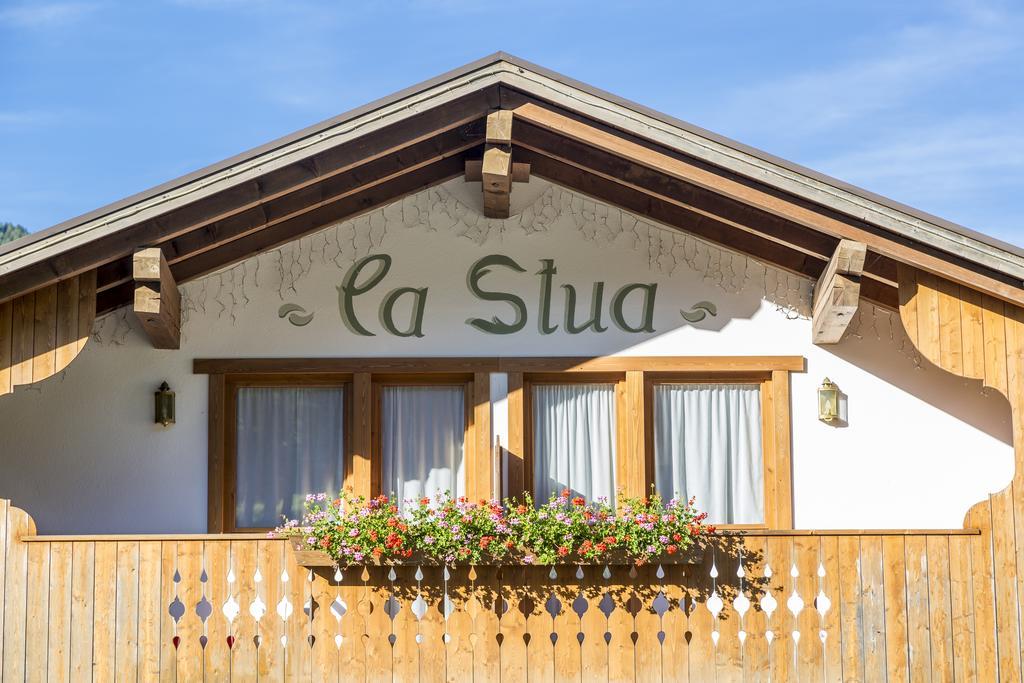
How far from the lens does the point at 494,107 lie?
8.12 metres

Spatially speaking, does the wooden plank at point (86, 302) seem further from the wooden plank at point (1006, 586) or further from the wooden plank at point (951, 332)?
the wooden plank at point (1006, 586)

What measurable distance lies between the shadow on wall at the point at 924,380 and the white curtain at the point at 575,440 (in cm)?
187

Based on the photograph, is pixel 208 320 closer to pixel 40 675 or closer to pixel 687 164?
pixel 40 675

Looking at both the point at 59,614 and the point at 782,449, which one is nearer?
the point at 59,614

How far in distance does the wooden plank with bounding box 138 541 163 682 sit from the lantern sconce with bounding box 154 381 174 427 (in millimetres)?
1508

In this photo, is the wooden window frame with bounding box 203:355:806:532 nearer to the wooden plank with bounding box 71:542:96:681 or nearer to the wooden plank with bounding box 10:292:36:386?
the wooden plank with bounding box 71:542:96:681

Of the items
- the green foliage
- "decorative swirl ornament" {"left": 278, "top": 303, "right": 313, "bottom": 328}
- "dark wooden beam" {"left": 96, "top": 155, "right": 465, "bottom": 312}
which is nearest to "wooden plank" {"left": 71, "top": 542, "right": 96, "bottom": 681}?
"dark wooden beam" {"left": 96, "top": 155, "right": 465, "bottom": 312}

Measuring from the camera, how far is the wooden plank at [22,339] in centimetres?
790

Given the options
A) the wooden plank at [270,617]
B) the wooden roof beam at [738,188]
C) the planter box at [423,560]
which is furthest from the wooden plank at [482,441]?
the wooden roof beam at [738,188]

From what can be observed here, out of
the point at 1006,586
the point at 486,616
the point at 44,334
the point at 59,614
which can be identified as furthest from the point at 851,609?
the point at 44,334

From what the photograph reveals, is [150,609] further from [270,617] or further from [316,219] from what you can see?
[316,219]

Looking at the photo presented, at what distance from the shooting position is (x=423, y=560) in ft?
26.1

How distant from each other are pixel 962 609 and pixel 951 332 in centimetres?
187

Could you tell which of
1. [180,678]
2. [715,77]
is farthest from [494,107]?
[715,77]
